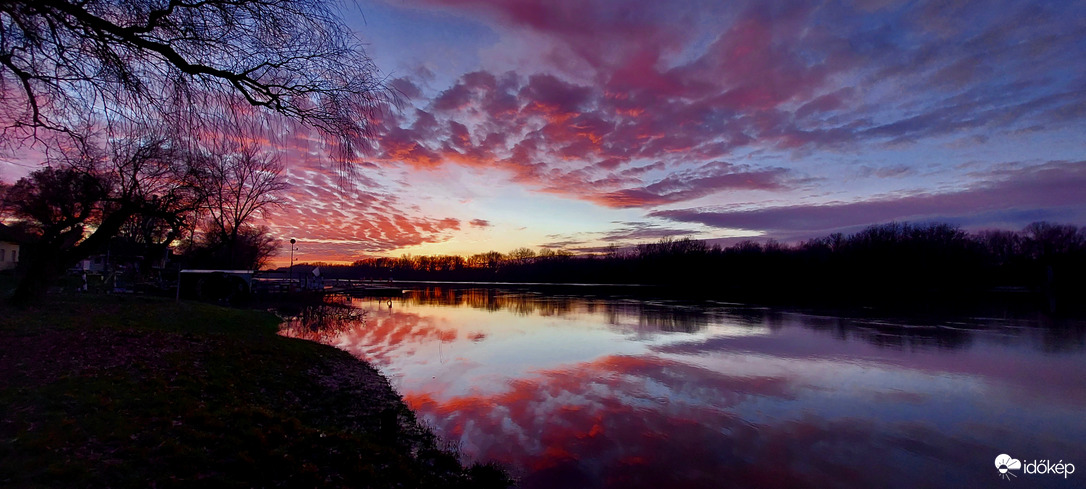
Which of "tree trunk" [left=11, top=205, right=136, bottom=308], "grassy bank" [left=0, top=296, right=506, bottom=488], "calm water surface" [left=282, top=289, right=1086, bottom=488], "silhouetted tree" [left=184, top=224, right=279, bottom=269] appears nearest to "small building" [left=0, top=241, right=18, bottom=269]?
"silhouetted tree" [left=184, top=224, right=279, bottom=269]

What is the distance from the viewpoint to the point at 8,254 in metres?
46.2

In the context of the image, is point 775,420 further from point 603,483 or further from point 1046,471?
point 603,483

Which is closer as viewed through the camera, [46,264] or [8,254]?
[46,264]

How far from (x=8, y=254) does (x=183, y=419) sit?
206 feet

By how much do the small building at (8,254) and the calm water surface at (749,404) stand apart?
47299 mm

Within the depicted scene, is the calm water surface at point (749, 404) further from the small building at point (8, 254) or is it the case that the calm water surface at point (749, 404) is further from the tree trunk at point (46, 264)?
the small building at point (8, 254)

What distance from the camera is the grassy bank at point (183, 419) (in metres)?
5.00

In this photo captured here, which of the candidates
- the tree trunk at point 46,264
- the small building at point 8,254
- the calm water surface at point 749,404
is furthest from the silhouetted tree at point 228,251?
the calm water surface at point 749,404

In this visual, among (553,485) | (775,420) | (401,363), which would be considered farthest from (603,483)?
(401,363)

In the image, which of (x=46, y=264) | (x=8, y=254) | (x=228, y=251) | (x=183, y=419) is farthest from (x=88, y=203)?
(x=8, y=254)

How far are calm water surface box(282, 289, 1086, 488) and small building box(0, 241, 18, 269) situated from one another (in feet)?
155

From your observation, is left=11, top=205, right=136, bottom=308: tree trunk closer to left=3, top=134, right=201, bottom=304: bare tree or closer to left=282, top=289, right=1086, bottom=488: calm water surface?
left=3, top=134, right=201, bottom=304: bare tree

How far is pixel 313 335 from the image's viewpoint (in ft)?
69.7

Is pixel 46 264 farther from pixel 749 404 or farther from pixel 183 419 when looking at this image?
pixel 749 404
